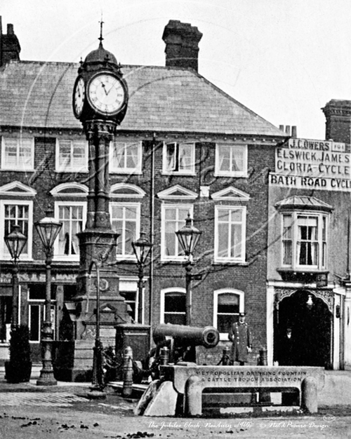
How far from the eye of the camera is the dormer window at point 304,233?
37094 millimetres

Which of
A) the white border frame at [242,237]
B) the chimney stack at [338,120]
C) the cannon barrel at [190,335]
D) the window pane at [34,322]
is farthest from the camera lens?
the chimney stack at [338,120]

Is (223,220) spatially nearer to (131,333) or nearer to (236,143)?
(236,143)

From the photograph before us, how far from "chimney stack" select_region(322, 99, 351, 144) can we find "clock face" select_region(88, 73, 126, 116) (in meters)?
17.9

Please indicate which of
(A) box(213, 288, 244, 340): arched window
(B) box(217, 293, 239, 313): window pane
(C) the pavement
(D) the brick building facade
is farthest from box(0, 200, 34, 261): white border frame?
(C) the pavement

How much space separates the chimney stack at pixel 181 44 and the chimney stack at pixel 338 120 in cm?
566

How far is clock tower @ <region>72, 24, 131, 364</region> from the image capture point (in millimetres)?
→ 22688

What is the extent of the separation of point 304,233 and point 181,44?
9022mm

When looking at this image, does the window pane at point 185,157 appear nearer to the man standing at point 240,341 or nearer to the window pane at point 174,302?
the window pane at point 174,302

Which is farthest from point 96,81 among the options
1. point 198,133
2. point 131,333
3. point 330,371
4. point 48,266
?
point 330,371

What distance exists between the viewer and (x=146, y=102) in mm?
37719

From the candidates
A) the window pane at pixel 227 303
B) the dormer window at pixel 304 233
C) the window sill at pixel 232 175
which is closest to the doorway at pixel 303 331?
the dormer window at pixel 304 233

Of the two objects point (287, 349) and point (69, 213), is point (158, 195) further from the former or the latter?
point (287, 349)

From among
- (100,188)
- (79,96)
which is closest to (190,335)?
(100,188)

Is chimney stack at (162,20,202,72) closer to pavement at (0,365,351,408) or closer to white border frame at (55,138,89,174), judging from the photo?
white border frame at (55,138,89,174)
